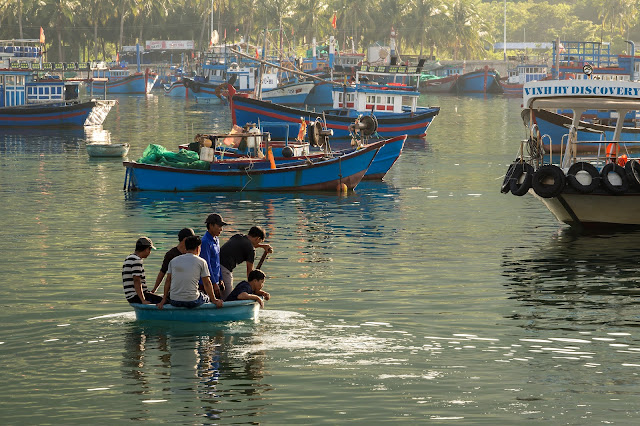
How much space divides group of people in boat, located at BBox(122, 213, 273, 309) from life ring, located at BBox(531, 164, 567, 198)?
11733 millimetres

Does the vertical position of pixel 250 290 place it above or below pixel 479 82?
below

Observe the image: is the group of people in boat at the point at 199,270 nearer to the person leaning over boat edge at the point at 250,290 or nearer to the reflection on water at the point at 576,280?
the person leaning over boat edge at the point at 250,290

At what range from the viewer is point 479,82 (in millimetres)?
138250

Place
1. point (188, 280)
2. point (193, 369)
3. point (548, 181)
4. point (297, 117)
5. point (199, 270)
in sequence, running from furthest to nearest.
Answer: point (297, 117) < point (548, 181) < point (188, 280) < point (199, 270) < point (193, 369)

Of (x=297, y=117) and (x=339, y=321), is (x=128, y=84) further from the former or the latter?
(x=339, y=321)

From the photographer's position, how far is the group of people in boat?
1617 cm

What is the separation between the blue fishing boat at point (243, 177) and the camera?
35.5 meters

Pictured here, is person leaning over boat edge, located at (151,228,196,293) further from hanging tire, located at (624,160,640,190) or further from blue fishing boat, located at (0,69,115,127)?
blue fishing boat, located at (0,69,115,127)

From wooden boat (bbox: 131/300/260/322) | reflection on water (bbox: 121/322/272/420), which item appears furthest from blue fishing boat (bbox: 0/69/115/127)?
wooden boat (bbox: 131/300/260/322)

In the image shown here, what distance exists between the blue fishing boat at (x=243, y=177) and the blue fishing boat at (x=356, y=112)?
15842 mm

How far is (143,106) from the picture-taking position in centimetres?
10062

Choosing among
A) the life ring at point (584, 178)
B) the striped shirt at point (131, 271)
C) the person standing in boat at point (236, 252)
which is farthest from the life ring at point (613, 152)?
the striped shirt at point (131, 271)

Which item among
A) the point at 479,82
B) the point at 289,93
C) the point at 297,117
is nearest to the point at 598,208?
the point at 297,117

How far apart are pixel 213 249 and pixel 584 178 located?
528 inches
